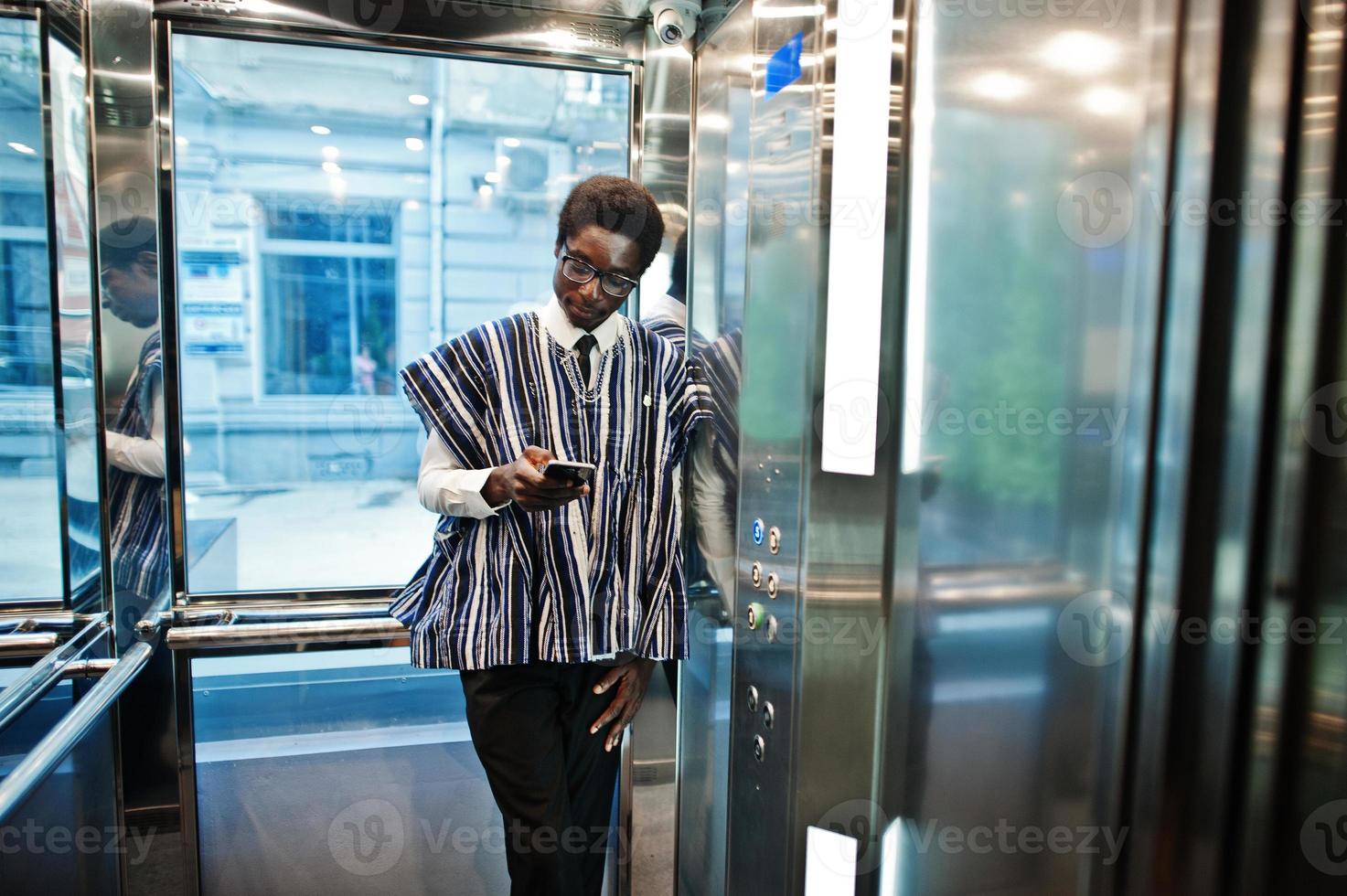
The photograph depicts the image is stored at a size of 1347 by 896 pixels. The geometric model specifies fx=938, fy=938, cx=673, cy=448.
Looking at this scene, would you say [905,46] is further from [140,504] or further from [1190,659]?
[140,504]

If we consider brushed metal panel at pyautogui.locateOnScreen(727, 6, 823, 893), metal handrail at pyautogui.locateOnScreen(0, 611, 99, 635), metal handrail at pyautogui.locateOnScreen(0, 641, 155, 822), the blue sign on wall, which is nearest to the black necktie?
brushed metal panel at pyautogui.locateOnScreen(727, 6, 823, 893)

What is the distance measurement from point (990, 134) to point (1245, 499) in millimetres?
603

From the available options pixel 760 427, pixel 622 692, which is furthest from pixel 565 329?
pixel 622 692

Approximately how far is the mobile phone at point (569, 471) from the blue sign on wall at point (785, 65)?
2.46 ft

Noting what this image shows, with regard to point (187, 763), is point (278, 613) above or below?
above

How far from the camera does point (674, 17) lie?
6.97 ft

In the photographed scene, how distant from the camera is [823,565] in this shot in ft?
5.08

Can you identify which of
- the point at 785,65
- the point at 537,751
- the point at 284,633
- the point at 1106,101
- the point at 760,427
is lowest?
the point at 537,751

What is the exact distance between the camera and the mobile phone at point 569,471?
165 cm

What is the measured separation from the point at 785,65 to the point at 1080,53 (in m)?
0.62

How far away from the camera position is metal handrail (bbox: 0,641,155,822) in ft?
4.63

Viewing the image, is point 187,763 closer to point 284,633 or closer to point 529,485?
point 284,633

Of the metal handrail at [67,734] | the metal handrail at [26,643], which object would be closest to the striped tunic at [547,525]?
the metal handrail at [67,734]

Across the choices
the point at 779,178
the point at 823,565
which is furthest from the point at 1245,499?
the point at 779,178
